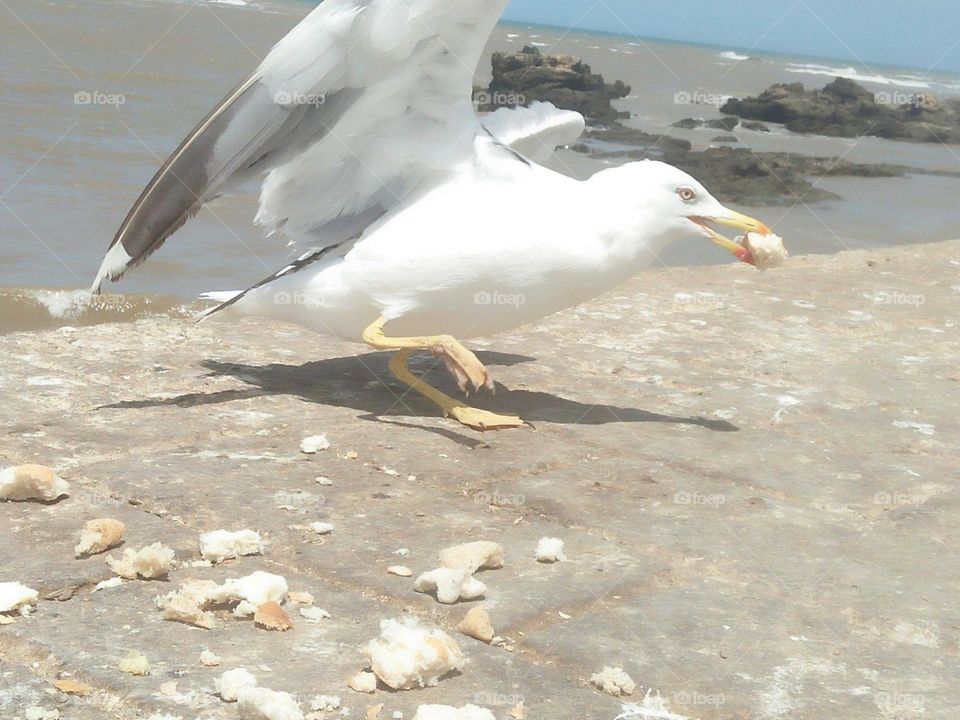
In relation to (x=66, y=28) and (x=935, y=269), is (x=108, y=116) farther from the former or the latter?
(x=66, y=28)

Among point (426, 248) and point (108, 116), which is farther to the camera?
point (108, 116)

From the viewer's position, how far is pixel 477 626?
246 centimetres

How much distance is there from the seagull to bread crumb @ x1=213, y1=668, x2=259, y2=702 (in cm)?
187

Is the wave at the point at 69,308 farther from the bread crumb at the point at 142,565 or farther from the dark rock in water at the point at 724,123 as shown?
the dark rock in water at the point at 724,123

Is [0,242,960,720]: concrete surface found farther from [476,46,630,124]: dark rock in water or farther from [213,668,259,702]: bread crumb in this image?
[476,46,630,124]: dark rock in water

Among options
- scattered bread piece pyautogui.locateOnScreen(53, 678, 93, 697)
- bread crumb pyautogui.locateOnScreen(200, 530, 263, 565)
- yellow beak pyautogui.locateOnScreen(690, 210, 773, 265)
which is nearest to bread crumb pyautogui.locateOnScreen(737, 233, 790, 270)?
yellow beak pyautogui.locateOnScreen(690, 210, 773, 265)

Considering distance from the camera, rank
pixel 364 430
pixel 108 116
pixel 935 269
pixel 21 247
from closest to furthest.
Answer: pixel 364 430, pixel 935 269, pixel 21 247, pixel 108 116

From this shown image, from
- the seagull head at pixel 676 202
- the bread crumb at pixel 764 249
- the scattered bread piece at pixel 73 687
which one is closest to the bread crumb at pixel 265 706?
the scattered bread piece at pixel 73 687

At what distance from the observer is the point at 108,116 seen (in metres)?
13.2

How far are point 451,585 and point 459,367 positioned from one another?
4.77 ft

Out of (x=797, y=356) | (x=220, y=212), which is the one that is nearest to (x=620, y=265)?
(x=797, y=356)

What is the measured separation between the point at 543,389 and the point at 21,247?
434 centimetres

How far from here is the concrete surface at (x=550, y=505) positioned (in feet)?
7.63

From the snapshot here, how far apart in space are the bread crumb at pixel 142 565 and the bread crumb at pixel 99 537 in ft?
0.24
